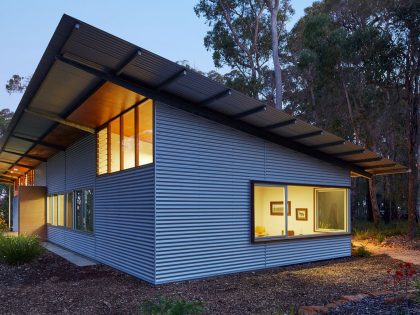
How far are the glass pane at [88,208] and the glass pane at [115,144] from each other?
1.78 metres

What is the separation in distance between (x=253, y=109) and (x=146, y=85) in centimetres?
197

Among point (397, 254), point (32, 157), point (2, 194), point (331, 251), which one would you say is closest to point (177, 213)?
point (331, 251)

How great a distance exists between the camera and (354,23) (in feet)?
62.2

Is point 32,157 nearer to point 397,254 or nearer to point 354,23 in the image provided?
point 397,254

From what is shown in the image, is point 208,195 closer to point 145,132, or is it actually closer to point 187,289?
point 145,132

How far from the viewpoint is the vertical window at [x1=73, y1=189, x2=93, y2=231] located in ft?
36.0

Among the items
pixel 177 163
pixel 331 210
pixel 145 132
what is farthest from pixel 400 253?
pixel 145 132

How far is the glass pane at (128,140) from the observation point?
8.59 metres

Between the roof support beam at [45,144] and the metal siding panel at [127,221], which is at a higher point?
the roof support beam at [45,144]

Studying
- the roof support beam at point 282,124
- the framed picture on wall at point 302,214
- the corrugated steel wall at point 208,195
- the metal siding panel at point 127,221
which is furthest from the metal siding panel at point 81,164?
the framed picture on wall at point 302,214

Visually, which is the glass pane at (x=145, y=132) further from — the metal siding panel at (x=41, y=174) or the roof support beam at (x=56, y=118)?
the metal siding panel at (x=41, y=174)

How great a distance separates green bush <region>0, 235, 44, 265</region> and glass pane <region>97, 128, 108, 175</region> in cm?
231

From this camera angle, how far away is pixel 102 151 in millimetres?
10312

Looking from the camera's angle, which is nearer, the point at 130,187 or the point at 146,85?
the point at 146,85
